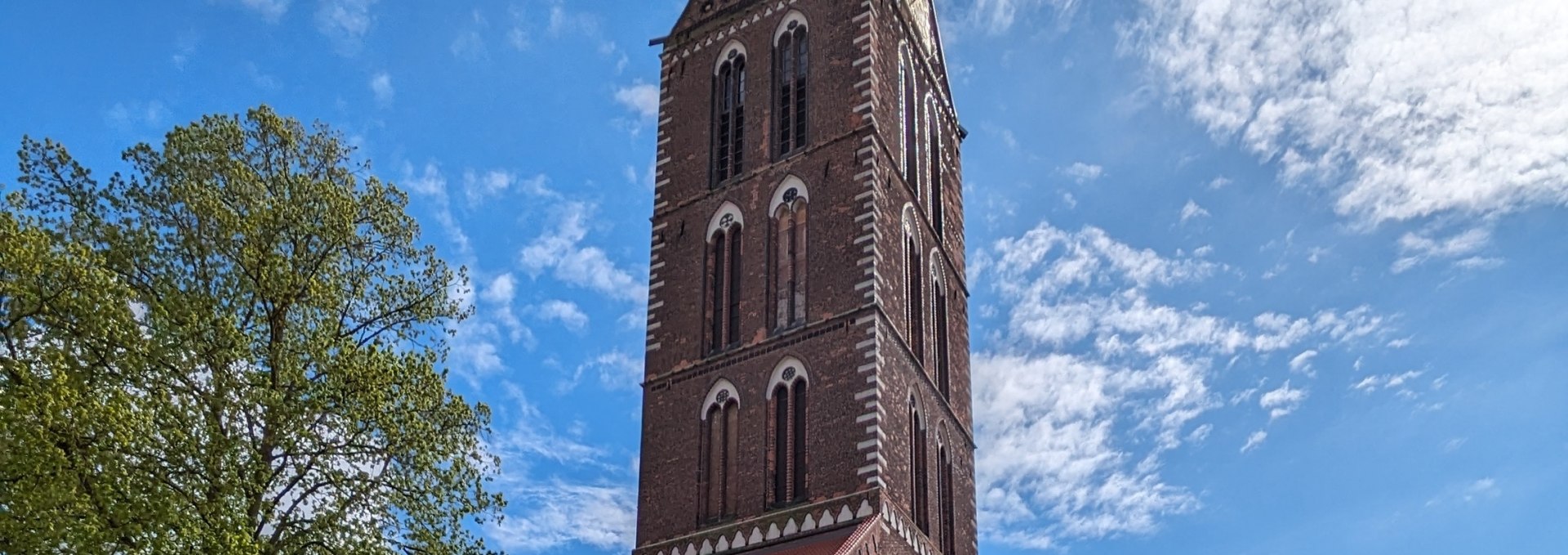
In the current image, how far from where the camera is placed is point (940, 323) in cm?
3203

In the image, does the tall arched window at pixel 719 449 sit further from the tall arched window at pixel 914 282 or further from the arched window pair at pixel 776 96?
the arched window pair at pixel 776 96

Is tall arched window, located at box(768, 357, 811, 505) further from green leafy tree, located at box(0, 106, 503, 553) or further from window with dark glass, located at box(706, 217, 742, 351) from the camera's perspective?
green leafy tree, located at box(0, 106, 503, 553)

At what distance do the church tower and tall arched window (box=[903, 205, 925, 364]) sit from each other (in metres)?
0.07

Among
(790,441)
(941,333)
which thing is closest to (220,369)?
(790,441)

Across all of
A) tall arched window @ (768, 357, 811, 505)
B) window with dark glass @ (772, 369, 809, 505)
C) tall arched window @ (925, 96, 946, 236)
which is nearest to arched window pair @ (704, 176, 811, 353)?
tall arched window @ (768, 357, 811, 505)

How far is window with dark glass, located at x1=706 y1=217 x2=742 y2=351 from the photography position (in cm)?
2947

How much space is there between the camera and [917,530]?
88.8 feet

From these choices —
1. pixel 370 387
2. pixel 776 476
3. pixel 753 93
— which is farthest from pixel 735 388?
pixel 370 387

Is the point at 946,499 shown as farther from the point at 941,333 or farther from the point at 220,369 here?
the point at 220,369

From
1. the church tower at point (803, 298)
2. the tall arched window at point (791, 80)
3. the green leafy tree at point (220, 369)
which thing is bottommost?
the green leafy tree at point (220, 369)

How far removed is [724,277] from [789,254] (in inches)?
64.3

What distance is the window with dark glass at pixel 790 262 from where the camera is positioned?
28703 millimetres

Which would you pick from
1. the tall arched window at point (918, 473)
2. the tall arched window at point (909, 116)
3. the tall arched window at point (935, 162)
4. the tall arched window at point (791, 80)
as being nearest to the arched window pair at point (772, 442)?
the tall arched window at point (918, 473)

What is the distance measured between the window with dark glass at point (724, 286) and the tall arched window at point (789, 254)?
993mm
